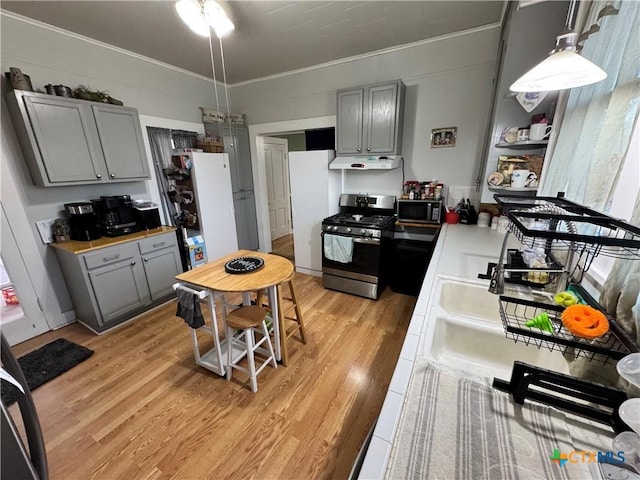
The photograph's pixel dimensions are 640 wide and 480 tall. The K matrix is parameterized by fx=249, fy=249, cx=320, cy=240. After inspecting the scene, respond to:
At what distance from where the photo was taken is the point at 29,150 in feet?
7.25

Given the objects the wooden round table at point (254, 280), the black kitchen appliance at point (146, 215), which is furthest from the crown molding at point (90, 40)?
the wooden round table at point (254, 280)

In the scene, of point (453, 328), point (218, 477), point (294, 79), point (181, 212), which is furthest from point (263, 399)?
point (294, 79)

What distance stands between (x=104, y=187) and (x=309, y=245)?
251cm

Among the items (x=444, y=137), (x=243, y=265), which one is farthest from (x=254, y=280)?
(x=444, y=137)

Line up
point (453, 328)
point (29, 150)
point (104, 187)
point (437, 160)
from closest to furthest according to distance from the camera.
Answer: point (453, 328)
point (29, 150)
point (104, 187)
point (437, 160)

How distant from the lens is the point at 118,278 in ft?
8.40

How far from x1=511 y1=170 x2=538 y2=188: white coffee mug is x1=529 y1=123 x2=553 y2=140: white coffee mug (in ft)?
0.90

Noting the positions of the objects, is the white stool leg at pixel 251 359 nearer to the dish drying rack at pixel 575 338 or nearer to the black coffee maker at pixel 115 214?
the dish drying rack at pixel 575 338

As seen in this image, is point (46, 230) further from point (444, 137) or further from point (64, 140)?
point (444, 137)

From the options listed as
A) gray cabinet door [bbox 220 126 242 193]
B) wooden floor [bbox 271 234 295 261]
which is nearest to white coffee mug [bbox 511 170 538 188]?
wooden floor [bbox 271 234 295 261]

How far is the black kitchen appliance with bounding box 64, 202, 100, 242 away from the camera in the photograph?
2473 millimetres

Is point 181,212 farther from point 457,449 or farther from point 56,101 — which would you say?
point 457,449

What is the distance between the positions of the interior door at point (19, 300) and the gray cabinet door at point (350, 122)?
11.2 ft

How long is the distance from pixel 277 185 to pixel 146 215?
2.60 m
